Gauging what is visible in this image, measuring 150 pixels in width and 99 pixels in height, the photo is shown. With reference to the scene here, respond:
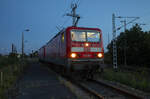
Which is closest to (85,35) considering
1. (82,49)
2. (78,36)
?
(78,36)

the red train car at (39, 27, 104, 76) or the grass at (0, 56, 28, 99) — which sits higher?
the red train car at (39, 27, 104, 76)

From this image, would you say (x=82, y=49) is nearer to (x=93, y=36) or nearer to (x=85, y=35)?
(x=85, y=35)

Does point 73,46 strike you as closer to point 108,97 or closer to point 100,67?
point 100,67

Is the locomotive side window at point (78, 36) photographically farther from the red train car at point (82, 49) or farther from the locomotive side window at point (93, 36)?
the locomotive side window at point (93, 36)

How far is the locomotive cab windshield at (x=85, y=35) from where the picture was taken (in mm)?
10008

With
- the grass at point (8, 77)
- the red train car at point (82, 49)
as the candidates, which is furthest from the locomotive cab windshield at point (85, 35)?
the grass at point (8, 77)

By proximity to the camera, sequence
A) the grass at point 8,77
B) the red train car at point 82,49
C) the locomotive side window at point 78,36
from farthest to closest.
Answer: the locomotive side window at point 78,36 < the red train car at point 82,49 < the grass at point 8,77

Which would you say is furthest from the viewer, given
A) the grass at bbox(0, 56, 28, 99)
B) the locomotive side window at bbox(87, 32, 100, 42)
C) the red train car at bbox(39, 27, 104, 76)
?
the locomotive side window at bbox(87, 32, 100, 42)

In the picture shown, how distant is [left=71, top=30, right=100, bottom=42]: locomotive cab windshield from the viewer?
32.8 feet

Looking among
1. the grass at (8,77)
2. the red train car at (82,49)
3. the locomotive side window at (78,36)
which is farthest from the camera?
the locomotive side window at (78,36)

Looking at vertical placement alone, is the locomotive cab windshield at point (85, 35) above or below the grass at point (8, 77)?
above

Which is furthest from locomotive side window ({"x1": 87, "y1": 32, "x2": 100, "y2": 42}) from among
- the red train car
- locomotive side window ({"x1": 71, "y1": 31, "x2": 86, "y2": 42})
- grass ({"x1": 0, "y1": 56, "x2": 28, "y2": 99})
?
grass ({"x1": 0, "y1": 56, "x2": 28, "y2": 99})

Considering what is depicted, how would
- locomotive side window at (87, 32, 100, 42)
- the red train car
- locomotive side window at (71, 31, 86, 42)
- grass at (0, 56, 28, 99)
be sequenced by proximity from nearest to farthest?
grass at (0, 56, 28, 99) → the red train car → locomotive side window at (71, 31, 86, 42) → locomotive side window at (87, 32, 100, 42)

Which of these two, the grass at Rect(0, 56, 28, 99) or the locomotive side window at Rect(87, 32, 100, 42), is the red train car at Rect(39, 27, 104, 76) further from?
the grass at Rect(0, 56, 28, 99)
